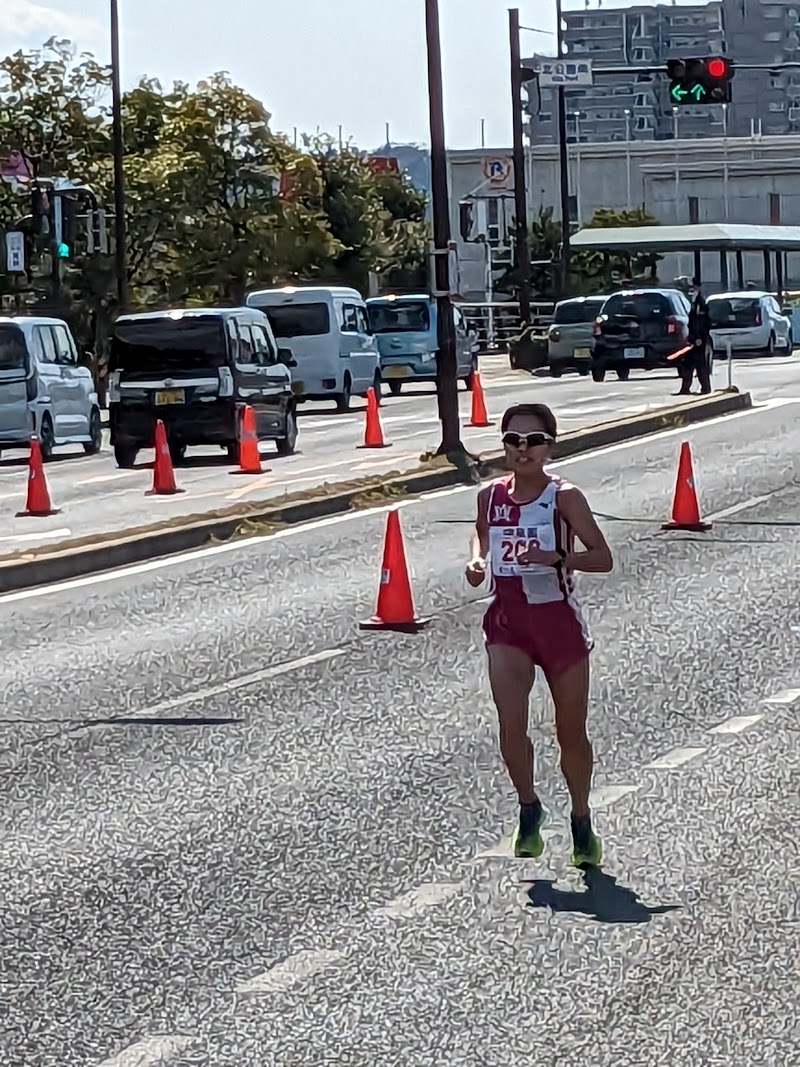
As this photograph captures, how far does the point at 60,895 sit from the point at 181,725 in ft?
11.3

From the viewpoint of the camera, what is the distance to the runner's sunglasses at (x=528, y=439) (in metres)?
7.97

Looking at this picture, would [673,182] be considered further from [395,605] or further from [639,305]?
[395,605]

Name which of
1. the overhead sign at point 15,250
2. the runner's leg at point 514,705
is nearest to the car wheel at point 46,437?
the overhead sign at point 15,250

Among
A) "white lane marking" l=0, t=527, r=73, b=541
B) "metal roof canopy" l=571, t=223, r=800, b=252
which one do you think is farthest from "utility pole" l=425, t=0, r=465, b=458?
"metal roof canopy" l=571, t=223, r=800, b=252

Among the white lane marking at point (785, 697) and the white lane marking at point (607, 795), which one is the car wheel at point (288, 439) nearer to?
the white lane marking at point (785, 697)

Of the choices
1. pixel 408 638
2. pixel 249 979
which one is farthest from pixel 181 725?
pixel 249 979

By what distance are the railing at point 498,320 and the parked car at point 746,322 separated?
11555 mm

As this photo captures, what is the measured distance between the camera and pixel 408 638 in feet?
46.9

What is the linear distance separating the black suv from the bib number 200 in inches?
1464

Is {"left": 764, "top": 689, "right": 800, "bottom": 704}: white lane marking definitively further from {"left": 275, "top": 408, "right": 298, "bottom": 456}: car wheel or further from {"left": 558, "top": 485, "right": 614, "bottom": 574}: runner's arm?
{"left": 275, "top": 408, "right": 298, "bottom": 456}: car wheel

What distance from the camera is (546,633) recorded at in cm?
808

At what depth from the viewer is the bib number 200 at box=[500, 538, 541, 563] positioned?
26.2ft

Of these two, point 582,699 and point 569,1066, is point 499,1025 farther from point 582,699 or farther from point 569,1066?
point 582,699

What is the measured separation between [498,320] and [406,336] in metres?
27.8
